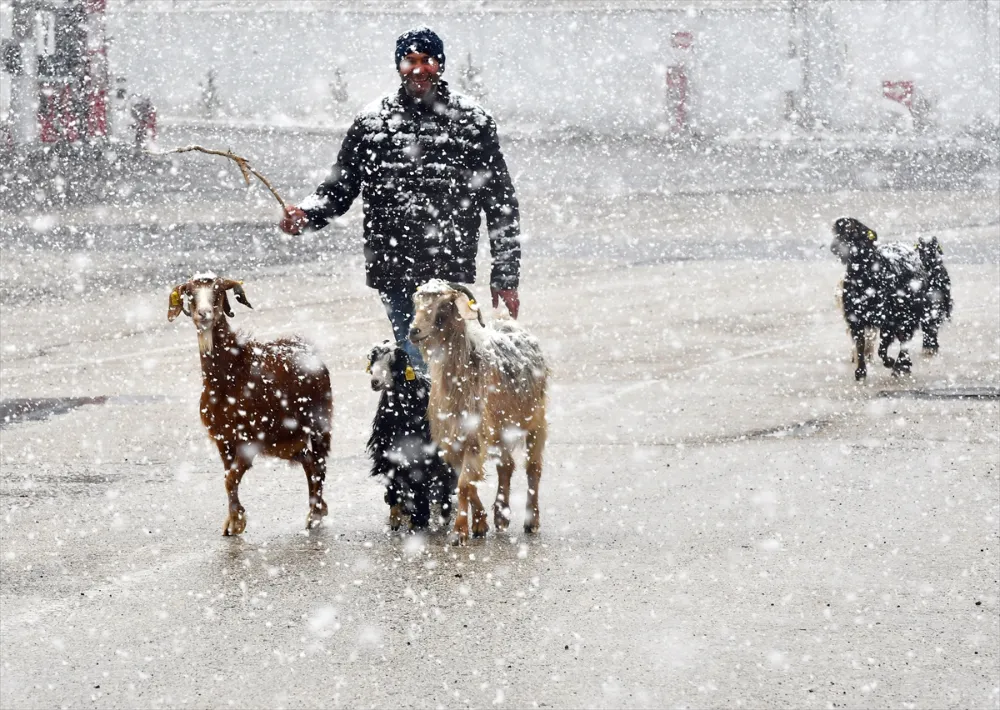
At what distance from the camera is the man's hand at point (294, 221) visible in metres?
7.28

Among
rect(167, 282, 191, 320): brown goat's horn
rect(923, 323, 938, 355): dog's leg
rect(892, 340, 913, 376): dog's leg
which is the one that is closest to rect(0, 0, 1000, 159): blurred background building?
rect(923, 323, 938, 355): dog's leg

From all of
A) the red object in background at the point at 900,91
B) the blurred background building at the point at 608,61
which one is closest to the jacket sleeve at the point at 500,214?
the blurred background building at the point at 608,61

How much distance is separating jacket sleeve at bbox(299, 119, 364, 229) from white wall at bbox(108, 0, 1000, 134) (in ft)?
144

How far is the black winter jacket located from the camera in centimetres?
731

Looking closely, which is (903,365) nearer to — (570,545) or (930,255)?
(930,255)

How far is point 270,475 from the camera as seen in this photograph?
29.0 feet

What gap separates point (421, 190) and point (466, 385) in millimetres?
1000

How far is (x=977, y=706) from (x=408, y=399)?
3.09 metres

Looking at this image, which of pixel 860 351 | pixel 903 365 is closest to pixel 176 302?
pixel 860 351

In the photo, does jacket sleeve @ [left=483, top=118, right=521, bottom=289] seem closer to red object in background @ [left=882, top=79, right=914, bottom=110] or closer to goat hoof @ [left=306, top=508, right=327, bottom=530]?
goat hoof @ [left=306, top=508, right=327, bottom=530]

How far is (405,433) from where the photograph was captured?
7.32m

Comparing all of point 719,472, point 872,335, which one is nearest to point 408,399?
point 719,472

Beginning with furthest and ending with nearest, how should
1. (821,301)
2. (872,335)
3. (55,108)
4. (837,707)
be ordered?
1. (55,108)
2. (821,301)
3. (872,335)
4. (837,707)

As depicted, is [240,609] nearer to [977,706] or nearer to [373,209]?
[373,209]
